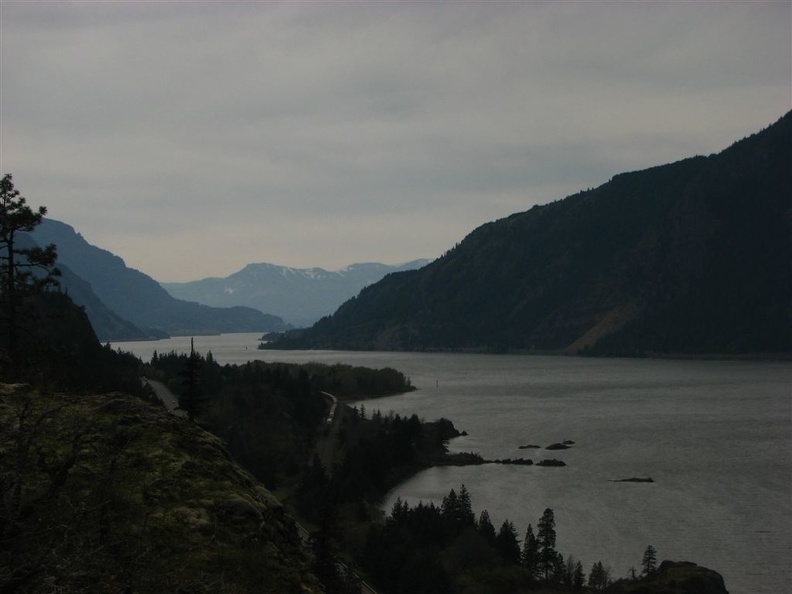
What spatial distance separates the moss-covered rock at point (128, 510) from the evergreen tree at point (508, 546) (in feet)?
163

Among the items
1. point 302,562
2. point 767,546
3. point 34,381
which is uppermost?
point 34,381

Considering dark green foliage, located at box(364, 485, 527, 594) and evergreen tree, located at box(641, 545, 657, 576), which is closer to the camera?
dark green foliage, located at box(364, 485, 527, 594)

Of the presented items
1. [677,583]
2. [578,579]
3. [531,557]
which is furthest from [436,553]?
[677,583]

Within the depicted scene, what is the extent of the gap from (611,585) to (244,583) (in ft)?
158

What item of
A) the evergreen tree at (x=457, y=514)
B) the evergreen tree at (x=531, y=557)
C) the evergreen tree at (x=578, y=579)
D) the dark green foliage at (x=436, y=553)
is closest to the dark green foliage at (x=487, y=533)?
the dark green foliage at (x=436, y=553)

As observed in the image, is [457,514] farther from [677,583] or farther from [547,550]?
[677,583]

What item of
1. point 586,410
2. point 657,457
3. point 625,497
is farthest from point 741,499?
point 586,410

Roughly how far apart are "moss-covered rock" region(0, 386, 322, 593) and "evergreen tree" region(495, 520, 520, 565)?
163ft

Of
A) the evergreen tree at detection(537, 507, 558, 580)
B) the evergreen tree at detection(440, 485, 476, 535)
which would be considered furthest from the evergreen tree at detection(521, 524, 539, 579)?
the evergreen tree at detection(440, 485, 476, 535)

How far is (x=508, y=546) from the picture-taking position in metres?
63.0

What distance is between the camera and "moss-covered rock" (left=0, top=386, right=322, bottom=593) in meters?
11.6

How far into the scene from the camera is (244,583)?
13.2 meters

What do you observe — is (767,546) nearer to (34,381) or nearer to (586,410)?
(34,381)

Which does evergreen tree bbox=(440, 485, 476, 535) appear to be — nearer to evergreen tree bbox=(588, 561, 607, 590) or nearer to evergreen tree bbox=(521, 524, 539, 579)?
evergreen tree bbox=(521, 524, 539, 579)
